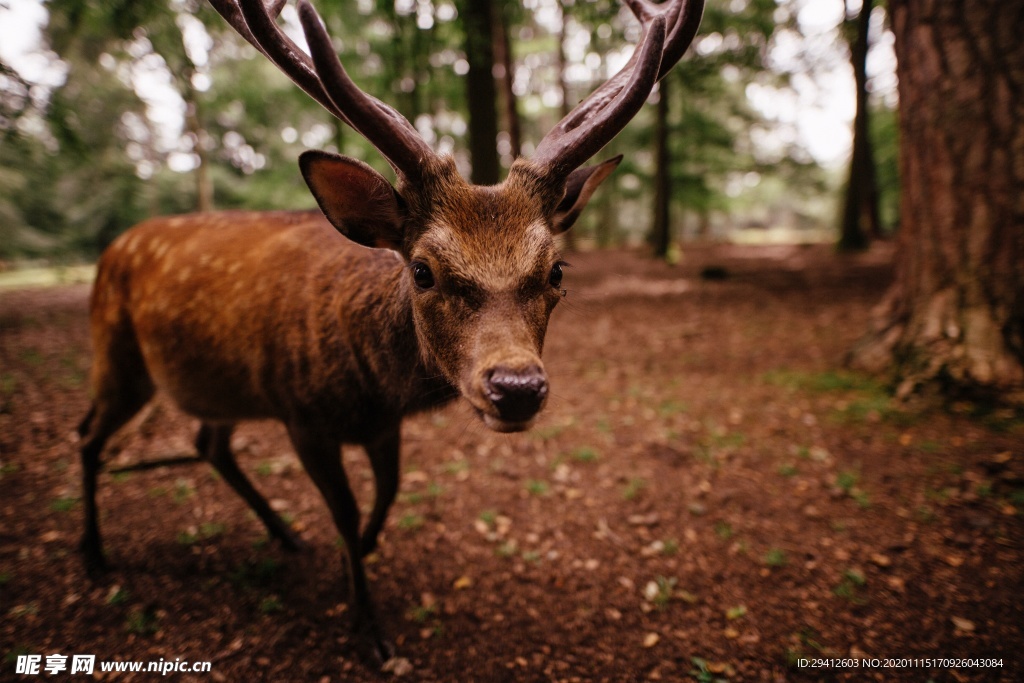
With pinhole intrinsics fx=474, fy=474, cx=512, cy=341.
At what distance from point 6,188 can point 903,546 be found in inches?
680

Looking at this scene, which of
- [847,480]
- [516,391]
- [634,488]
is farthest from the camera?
[634,488]

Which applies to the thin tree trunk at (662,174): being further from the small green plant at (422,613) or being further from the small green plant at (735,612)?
the small green plant at (422,613)

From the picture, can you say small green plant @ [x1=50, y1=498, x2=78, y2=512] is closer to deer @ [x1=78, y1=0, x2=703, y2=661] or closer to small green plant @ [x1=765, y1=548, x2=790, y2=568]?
deer @ [x1=78, y1=0, x2=703, y2=661]

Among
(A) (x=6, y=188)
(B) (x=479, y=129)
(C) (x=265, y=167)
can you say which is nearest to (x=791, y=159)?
(B) (x=479, y=129)

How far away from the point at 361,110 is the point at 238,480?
291 cm

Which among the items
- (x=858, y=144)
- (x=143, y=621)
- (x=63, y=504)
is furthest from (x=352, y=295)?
(x=858, y=144)

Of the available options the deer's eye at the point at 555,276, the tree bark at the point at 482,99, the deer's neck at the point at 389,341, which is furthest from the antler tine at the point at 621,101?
the tree bark at the point at 482,99

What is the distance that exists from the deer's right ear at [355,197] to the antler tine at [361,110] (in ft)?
0.41

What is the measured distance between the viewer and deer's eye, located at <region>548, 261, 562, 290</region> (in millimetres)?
2201

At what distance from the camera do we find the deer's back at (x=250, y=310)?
257 cm

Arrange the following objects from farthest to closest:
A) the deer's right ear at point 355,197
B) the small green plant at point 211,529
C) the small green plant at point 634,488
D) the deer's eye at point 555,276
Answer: the small green plant at point 634,488 < the small green plant at point 211,529 < the deer's eye at point 555,276 < the deer's right ear at point 355,197

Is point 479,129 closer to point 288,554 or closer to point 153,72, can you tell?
point 153,72

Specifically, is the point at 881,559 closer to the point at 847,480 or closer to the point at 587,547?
the point at 847,480

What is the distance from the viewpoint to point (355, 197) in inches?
87.0
